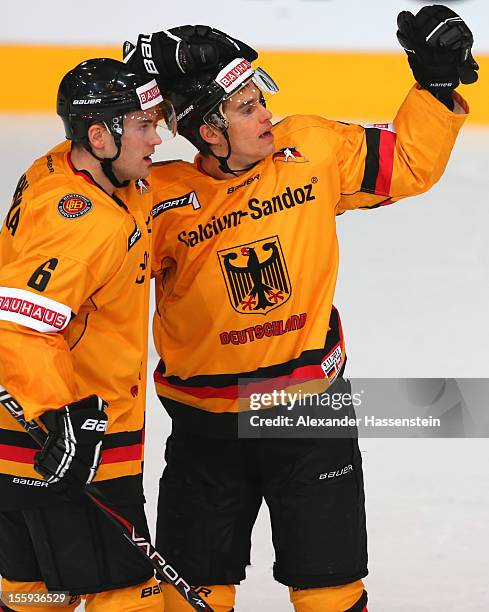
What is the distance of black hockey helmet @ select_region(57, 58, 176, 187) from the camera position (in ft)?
7.68

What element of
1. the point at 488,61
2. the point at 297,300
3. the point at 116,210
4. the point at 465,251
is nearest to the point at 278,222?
the point at 297,300

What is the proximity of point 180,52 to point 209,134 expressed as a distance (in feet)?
0.61

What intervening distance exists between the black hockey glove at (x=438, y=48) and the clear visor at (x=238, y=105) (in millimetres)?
318

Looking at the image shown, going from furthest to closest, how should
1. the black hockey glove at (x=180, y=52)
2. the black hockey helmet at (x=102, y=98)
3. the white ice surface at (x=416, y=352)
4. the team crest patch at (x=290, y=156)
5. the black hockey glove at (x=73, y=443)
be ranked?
the white ice surface at (x=416, y=352), the team crest patch at (x=290, y=156), the black hockey glove at (x=180, y=52), the black hockey helmet at (x=102, y=98), the black hockey glove at (x=73, y=443)

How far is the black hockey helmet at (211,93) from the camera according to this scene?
252 cm

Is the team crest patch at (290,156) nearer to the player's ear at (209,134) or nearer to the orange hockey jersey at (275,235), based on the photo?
the orange hockey jersey at (275,235)

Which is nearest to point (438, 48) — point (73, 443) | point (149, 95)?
point (149, 95)

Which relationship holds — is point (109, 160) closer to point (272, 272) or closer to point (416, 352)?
point (272, 272)

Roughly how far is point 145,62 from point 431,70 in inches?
22.7

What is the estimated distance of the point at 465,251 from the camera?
462cm

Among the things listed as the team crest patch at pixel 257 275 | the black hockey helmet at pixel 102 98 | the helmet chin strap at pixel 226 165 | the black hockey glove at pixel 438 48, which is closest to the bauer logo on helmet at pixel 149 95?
the black hockey helmet at pixel 102 98

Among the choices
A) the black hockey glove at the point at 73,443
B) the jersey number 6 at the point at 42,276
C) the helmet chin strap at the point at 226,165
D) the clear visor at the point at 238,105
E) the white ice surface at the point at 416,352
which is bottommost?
the white ice surface at the point at 416,352

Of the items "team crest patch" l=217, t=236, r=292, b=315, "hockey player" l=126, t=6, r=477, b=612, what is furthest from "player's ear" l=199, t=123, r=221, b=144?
"team crest patch" l=217, t=236, r=292, b=315

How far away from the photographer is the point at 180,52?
2.49 meters
